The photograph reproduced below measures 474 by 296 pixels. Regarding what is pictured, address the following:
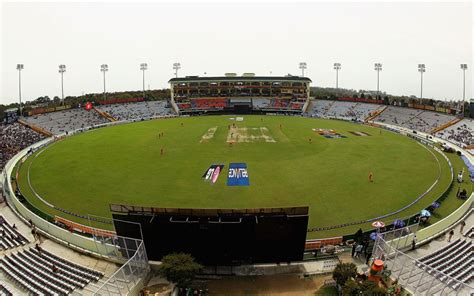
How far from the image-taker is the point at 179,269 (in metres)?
19.2

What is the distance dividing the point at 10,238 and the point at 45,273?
7.90m

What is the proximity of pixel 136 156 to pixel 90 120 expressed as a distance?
1771 inches

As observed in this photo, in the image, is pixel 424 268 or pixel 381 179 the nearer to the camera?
pixel 424 268

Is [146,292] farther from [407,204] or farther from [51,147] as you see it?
[51,147]

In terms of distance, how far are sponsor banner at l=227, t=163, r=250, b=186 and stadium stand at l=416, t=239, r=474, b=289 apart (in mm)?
19909

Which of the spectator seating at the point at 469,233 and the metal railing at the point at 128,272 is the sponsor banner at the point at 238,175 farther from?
the spectator seating at the point at 469,233

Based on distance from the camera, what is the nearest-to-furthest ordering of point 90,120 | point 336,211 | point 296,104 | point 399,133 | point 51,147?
point 336,211, point 51,147, point 399,133, point 90,120, point 296,104

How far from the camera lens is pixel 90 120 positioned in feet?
292

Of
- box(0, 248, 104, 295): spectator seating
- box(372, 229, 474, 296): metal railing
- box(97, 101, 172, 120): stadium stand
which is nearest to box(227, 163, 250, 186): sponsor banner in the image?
box(372, 229, 474, 296): metal railing

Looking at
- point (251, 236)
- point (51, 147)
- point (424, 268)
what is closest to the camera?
point (424, 268)

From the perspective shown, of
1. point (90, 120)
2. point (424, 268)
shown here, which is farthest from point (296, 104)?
point (424, 268)

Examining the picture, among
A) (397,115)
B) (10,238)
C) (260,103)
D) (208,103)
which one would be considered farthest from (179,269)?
(260,103)

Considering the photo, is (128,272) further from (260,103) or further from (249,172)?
(260,103)

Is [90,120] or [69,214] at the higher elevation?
[90,120]
